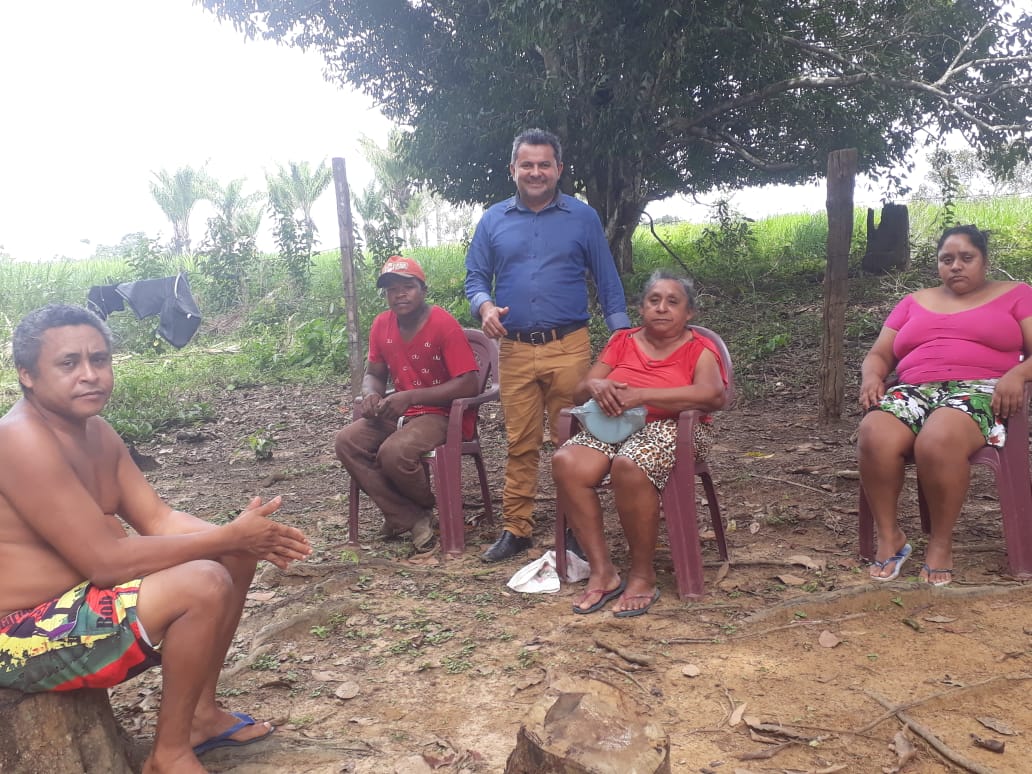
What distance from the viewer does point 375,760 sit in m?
2.55

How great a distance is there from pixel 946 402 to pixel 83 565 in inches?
127

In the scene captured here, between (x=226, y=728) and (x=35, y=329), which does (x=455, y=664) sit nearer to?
(x=226, y=728)

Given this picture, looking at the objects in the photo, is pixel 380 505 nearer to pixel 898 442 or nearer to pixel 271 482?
pixel 271 482

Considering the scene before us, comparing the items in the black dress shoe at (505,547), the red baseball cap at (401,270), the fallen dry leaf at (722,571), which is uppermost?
the red baseball cap at (401,270)

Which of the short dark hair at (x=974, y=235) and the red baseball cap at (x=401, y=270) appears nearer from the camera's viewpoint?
the short dark hair at (x=974, y=235)

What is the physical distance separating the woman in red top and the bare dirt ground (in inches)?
7.6

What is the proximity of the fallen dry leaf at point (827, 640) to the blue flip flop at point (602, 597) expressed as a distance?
2.80ft

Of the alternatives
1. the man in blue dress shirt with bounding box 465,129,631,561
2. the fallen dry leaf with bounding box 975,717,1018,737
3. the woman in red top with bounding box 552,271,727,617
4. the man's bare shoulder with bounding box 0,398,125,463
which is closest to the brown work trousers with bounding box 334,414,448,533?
the man in blue dress shirt with bounding box 465,129,631,561

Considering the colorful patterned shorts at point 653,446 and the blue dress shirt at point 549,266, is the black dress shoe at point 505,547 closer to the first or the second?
the colorful patterned shorts at point 653,446

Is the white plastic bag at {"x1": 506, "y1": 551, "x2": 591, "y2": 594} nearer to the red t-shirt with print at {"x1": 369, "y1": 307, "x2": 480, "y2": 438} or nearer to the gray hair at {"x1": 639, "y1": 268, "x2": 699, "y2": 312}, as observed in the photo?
the red t-shirt with print at {"x1": 369, "y1": 307, "x2": 480, "y2": 438}

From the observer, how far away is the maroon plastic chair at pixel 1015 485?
352 centimetres

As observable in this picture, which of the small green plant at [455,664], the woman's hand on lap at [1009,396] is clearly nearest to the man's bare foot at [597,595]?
the small green plant at [455,664]

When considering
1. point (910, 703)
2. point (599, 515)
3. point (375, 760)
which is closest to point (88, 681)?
point (375, 760)

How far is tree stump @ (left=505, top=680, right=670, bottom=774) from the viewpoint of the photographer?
5.78 feet
